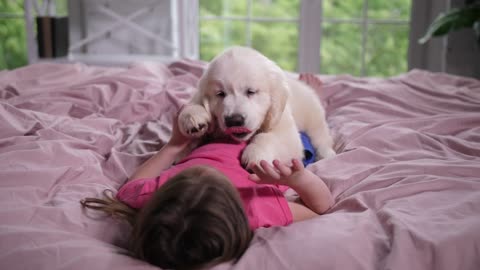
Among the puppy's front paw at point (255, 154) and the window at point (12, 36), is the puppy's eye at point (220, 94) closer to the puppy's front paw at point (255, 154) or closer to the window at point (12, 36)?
the puppy's front paw at point (255, 154)

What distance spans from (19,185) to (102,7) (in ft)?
10.7

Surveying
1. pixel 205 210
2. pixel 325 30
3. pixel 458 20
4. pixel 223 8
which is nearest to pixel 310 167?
pixel 205 210

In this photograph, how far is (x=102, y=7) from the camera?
13.7 ft

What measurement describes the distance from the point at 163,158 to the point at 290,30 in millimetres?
3251

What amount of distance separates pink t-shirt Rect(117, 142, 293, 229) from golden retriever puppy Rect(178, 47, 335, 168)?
0.10 meters

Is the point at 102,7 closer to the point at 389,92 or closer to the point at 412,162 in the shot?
the point at 389,92

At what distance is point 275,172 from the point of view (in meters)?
1.05

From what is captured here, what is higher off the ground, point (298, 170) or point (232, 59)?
point (232, 59)

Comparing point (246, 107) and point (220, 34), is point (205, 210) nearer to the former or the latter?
point (246, 107)

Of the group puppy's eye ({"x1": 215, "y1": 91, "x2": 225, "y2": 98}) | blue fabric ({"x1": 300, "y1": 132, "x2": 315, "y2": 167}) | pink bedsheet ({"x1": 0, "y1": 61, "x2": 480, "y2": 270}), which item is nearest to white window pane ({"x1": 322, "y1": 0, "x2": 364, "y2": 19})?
pink bedsheet ({"x1": 0, "y1": 61, "x2": 480, "y2": 270})

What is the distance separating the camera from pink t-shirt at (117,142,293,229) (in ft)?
3.51

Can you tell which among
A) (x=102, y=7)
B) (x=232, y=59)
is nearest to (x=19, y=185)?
(x=232, y=59)

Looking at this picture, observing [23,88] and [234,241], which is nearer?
[234,241]

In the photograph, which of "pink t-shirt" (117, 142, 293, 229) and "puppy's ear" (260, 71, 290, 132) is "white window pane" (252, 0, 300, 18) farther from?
"pink t-shirt" (117, 142, 293, 229)
